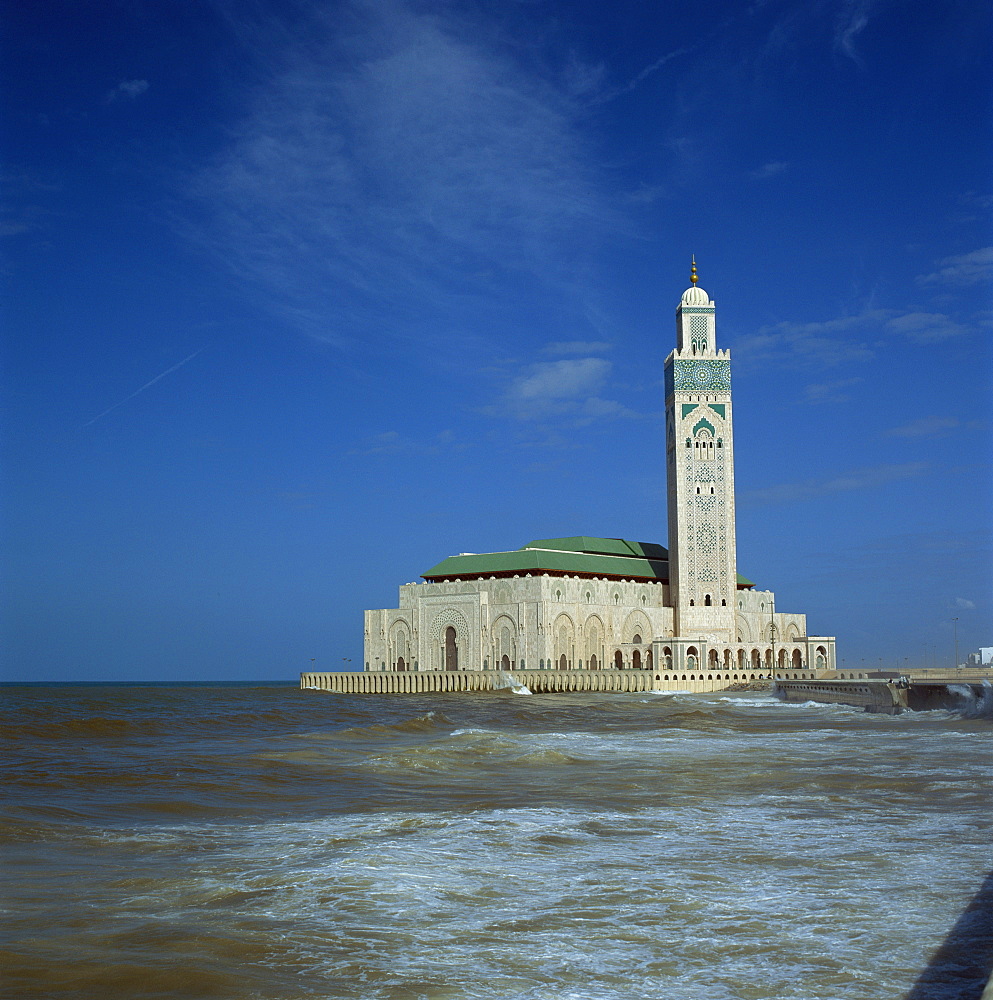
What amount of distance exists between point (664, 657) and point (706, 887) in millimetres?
63895

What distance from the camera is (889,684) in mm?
38938

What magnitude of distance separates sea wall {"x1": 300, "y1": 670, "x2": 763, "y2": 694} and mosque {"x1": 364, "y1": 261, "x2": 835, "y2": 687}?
1.22 meters

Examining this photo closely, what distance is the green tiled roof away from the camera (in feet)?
236

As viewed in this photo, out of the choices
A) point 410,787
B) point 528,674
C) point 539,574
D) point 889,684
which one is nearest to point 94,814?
point 410,787

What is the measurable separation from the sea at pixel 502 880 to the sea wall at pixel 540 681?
4727 centimetres

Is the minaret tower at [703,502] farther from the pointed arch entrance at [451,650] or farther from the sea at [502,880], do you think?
the sea at [502,880]

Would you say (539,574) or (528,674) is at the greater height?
(539,574)

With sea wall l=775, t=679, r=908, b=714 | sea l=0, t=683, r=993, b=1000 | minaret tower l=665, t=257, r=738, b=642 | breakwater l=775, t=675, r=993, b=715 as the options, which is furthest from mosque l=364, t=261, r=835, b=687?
sea l=0, t=683, r=993, b=1000

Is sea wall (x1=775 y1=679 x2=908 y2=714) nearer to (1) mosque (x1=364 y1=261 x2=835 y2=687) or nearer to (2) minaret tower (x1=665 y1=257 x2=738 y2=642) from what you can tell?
(1) mosque (x1=364 y1=261 x2=835 y2=687)

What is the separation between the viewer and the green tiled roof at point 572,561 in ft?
236

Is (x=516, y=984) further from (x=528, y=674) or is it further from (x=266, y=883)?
(x=528, y=674)

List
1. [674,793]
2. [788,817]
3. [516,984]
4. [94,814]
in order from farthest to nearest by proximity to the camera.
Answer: [674,793], [94,814], [788,817], [516,984]

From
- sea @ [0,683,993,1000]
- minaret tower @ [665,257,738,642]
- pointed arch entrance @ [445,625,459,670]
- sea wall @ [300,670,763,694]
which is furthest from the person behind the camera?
pointed arch entrance @ [445,625,459,670]

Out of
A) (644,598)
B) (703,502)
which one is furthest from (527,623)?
(703,502)
